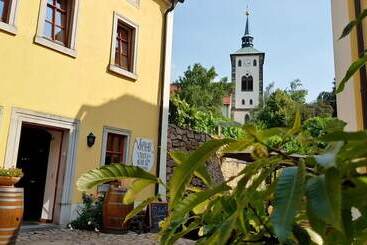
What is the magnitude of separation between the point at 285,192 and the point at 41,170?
9.82 meters

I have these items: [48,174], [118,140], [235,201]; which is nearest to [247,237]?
[235,201]

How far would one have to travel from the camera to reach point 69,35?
8.73 metres

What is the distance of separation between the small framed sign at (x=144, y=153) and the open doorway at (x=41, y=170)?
2081 millimetres

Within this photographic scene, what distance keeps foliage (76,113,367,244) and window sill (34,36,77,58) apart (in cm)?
785

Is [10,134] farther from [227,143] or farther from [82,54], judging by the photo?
[227,143]

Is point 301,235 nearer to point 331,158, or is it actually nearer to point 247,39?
point 331,158

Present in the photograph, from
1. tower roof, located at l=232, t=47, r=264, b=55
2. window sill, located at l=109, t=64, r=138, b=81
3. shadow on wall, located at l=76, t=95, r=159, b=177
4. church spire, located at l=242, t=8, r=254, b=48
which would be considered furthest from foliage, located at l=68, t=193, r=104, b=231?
church spire, located at l=242, t=8, r=254, b=48

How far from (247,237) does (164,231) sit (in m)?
0.20

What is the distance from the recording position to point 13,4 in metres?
7.48

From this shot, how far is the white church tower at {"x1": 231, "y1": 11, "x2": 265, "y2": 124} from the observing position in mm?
72938

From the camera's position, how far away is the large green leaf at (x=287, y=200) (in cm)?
43

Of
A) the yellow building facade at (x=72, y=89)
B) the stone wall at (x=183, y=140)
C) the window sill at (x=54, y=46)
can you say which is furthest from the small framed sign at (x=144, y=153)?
the window sill at (x=54, y=46)

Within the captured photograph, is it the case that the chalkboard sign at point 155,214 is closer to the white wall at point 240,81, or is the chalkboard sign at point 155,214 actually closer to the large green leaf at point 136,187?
the large green leaf at point 136,187

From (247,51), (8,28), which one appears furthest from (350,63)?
(247,51)
